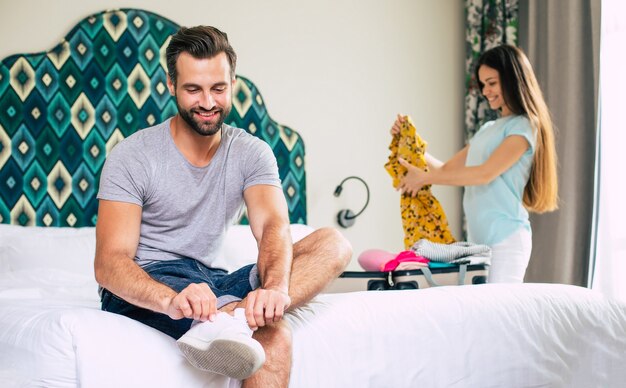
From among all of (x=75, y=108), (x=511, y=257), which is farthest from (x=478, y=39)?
(x=75, y=108)

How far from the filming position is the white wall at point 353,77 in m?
3.66

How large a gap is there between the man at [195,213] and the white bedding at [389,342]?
11 cm

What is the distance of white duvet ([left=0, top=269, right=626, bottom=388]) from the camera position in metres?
1.37

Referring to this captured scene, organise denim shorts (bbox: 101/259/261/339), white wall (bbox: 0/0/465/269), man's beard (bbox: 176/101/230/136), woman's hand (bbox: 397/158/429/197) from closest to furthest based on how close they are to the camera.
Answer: denim shorts (bbox: 101/259/261/339) < man's beard (bbox: 176/101/230/136) < woman's hand (bbox: 397/158/429/197) < white wall (bbox: 0/0/465/269)

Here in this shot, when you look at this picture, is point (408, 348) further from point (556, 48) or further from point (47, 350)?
point (556, 48)

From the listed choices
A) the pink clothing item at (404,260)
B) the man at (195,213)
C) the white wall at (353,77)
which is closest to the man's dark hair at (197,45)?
the man at (195,213)

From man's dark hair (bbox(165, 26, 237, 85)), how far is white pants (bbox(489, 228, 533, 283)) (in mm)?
1272

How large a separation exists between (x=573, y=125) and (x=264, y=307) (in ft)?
8.07

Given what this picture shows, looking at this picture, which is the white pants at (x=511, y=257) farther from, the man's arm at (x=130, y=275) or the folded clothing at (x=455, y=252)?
the man's arm at (x=130, y=275)

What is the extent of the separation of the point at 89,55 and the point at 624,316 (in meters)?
2.46

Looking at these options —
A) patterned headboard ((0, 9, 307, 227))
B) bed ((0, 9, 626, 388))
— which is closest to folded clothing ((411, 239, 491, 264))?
bed ((0, 9, 626, 388))

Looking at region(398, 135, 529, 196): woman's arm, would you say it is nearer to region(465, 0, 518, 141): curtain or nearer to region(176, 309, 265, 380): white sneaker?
region(465, 0, 518, 141): curtain

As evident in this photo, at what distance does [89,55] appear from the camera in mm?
3250

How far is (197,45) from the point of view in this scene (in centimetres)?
190
